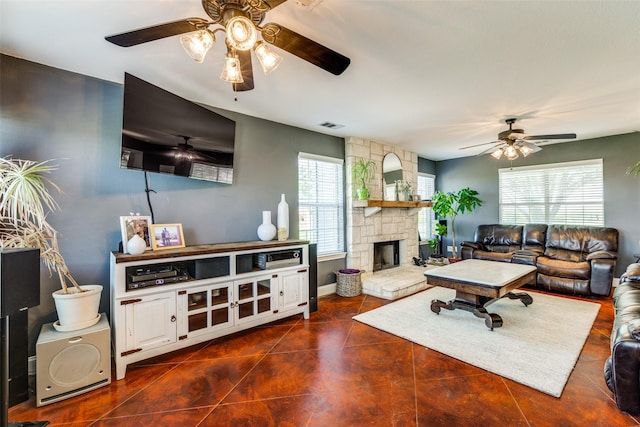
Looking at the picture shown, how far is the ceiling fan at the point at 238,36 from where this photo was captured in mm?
1339

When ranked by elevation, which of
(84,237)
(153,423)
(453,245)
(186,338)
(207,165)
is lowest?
(153,423)

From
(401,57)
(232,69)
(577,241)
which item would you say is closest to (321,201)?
(401,57)

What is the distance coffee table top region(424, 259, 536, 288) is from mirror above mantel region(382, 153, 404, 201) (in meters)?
1.81

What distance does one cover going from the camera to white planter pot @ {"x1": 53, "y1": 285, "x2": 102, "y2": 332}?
209cm

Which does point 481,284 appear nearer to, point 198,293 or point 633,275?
point 633,275

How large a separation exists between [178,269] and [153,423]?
3.87 feet

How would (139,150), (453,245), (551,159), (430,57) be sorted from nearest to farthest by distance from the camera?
(430,57) → (139,150) → (551,159) → (453,245)

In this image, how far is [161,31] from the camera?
1.45 m

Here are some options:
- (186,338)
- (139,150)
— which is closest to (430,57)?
(139,150)

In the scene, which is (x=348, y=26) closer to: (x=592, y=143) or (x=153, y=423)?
(x=153, y=423)

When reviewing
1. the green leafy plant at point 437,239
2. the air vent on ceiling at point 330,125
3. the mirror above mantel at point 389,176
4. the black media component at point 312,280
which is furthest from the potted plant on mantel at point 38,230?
the green leafy plant at point 437,239

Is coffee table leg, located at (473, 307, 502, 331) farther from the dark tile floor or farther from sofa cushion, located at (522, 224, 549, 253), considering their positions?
sofa cushion, located at (522, 224, 549, 253)

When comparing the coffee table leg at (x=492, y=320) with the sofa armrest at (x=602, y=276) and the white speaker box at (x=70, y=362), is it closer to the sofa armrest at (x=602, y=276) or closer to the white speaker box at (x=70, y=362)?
the sofa armrest at (x=602, y=276)

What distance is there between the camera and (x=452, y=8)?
5.66 feet
